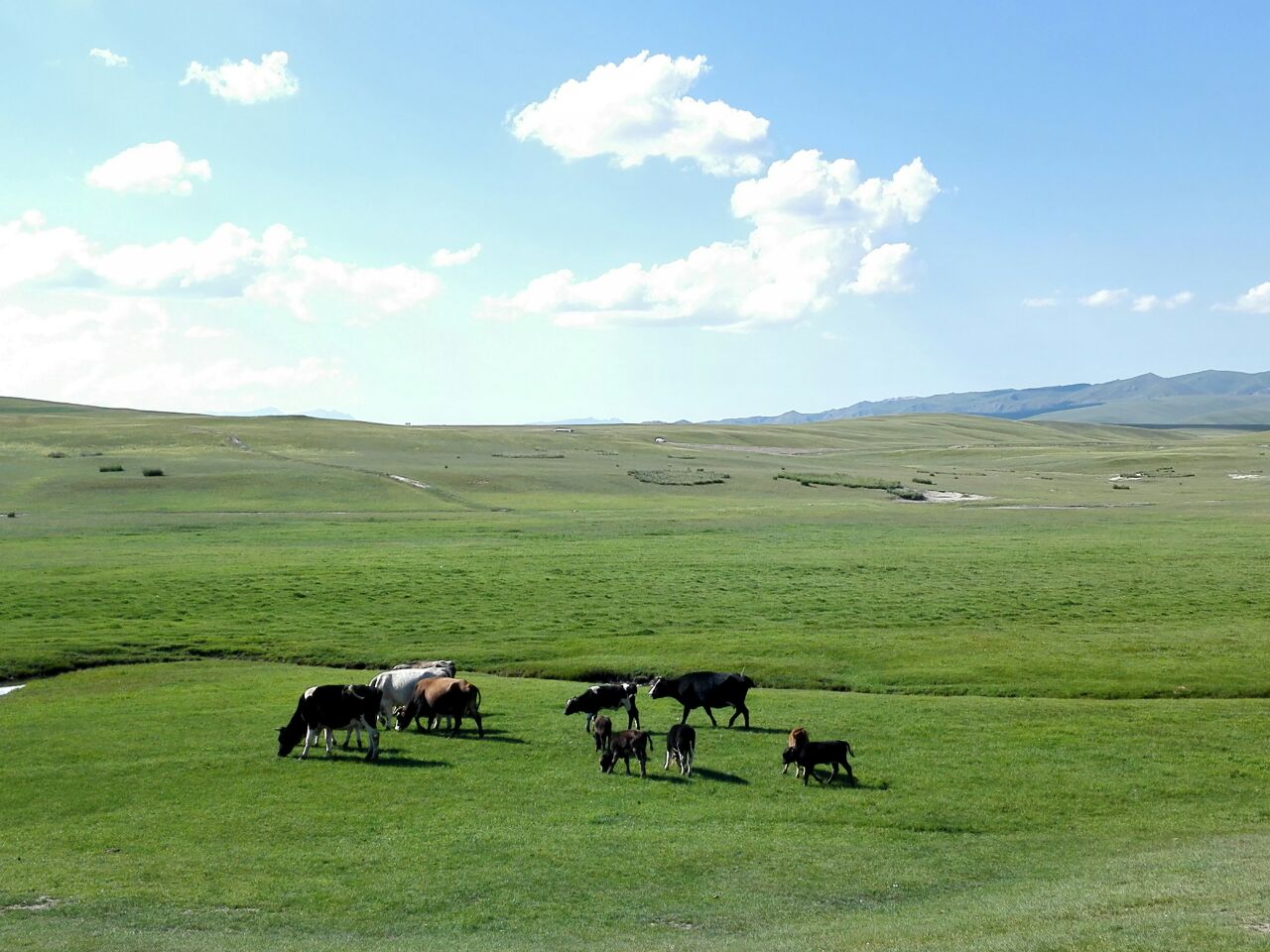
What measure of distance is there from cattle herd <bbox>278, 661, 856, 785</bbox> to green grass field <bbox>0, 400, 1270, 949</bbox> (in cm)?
61

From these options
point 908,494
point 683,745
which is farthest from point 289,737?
point 908,494

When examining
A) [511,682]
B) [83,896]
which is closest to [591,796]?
[83,896]

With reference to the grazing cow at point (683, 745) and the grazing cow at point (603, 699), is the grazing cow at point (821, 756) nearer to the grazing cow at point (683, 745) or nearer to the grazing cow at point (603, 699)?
the grazing cow at point (683, 745)

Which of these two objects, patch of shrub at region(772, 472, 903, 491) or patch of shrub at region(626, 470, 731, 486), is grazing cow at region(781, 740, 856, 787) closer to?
patch of shrub at region(626, 470, 731, 486)

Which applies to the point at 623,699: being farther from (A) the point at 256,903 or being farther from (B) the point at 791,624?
(B) the point at 791,624

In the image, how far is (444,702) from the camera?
25.2 m

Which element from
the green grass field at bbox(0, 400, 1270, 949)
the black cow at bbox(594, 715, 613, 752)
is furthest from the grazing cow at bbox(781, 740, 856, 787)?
the black cow at bbox(594, 715, 613, 752)

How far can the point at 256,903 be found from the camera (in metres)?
15.4

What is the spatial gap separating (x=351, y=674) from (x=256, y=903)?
1784cm

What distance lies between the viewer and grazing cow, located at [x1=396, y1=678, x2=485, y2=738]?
25.0 m

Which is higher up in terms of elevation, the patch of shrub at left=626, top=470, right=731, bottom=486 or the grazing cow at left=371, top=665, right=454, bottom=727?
the patch of shrub at left=626, top=470, right=731, bottom=486

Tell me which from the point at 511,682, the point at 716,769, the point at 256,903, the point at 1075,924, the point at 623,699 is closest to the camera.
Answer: the point at 1075,924

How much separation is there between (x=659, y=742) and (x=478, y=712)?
416 cm

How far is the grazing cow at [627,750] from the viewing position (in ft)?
71.4
